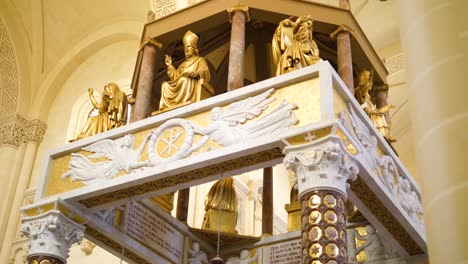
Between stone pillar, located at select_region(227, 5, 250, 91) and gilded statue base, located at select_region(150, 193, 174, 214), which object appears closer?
stone pillar, located at select_region(227, 5, 250, 91)

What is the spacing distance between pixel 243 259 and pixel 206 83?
7.53 feet

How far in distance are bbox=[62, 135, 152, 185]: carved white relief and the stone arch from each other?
6.60 metres

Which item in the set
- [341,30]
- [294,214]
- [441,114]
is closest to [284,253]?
[294,214]

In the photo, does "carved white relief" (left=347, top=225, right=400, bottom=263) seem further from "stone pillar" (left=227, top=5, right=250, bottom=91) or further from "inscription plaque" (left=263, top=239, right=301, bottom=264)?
"stone pillar" (left=227, top=5, right=250, bottom=91)

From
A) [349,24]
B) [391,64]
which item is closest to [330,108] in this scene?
[349,24]

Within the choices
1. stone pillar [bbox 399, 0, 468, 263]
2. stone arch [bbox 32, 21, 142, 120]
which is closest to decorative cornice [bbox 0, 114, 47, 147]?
stone arch [bbox 32, 21, 142, 120]

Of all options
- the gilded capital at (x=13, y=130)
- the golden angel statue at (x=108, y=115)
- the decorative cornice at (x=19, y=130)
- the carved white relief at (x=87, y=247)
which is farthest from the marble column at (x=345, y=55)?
the gilded capital at (x=13, y=130)

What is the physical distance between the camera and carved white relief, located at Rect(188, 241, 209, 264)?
9.12m

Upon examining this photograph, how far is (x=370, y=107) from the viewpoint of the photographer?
8852 mm

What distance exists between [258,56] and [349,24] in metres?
2.01

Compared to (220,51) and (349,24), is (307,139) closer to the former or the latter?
(349,24)

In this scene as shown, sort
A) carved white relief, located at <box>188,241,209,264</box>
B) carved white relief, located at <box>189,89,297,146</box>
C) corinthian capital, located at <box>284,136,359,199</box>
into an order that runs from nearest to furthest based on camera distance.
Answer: corinthian capital, located at <box>284,136,359,199</box>, carved white relief, located at <box>189,89,297,146</box>, carved white relief, located at <box>188,241,209,264</box>

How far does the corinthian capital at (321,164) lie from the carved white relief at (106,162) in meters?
1.73

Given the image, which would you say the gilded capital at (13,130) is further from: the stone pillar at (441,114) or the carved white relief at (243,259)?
the stone pillar at (441,114)
